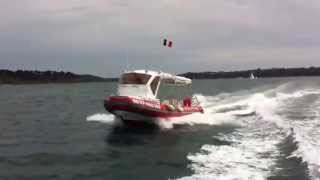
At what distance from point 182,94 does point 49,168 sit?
15.0 metres

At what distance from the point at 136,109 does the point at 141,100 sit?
0.52 m

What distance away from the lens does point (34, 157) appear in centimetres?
1978

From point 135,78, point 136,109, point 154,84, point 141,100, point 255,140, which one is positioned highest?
point 135,78

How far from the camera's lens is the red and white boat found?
26.8 m

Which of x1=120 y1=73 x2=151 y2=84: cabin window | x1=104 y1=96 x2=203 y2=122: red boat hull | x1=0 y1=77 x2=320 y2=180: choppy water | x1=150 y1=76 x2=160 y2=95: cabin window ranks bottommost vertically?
x1=0 y1=77 x2=320 y2=180: choppy water

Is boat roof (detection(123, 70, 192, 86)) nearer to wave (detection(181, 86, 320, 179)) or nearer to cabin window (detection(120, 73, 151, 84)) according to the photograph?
cabin window (detection(120, 73, 151, 84))

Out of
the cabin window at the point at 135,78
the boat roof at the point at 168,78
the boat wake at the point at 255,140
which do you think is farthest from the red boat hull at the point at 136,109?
the boat roof at the point at 168,78

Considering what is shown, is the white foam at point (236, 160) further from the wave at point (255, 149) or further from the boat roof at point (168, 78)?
the boat roof at point (168, 78)

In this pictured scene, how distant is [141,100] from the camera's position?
88.2 ft

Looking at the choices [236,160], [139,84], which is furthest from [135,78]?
[236,160]

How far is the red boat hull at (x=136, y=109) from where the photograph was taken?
2664cm

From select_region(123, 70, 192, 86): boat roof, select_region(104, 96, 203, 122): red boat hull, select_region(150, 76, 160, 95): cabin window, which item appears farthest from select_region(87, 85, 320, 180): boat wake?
select_region(123, 70, 192, 86): boat roof

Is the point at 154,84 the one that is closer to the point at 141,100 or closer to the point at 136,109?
the point at 141,100

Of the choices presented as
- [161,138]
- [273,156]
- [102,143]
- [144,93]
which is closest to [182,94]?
[144,93]
